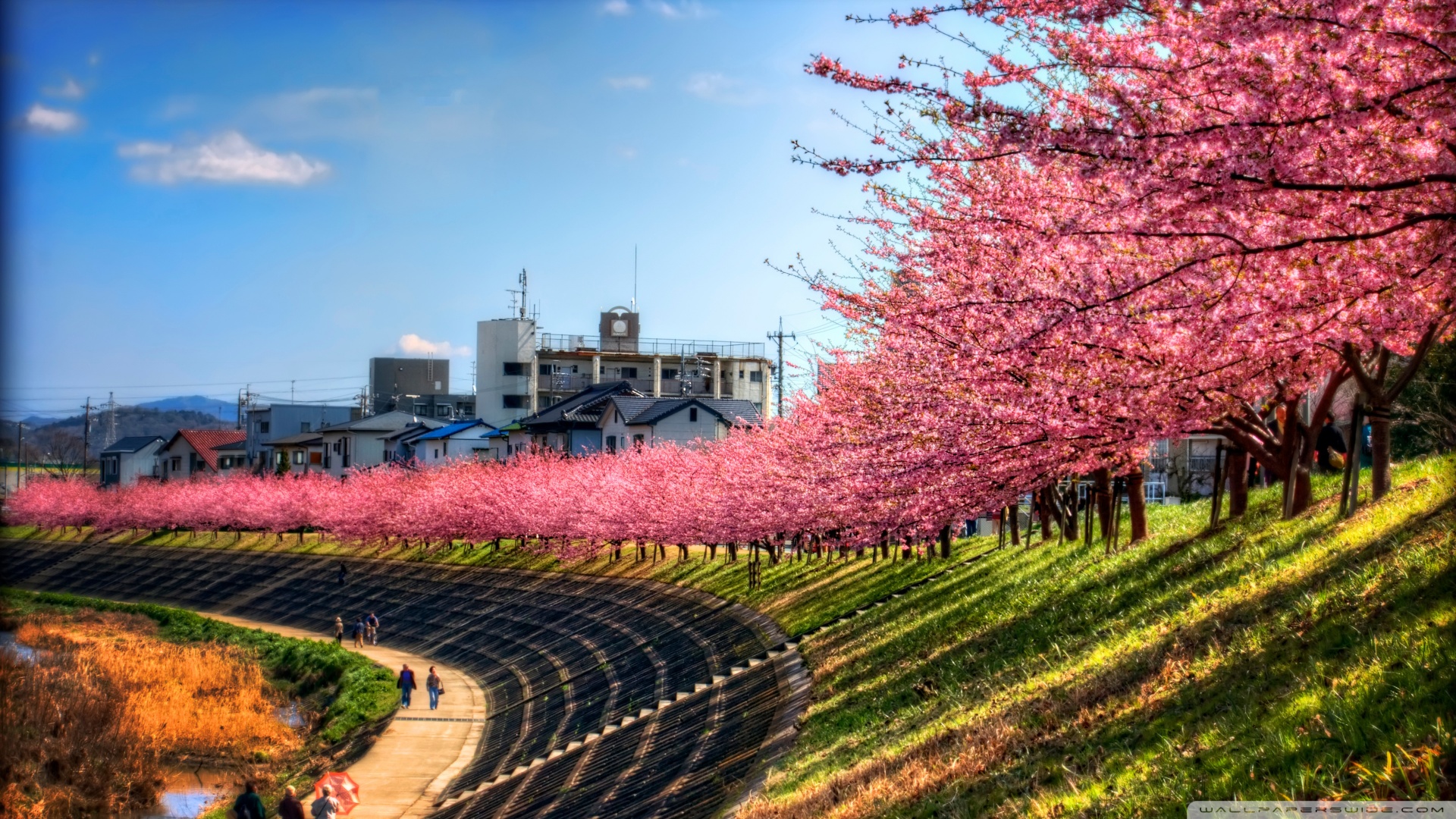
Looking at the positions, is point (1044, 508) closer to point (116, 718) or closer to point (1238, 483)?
point (1238, 483)

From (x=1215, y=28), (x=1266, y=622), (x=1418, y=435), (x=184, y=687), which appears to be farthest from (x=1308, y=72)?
(x=184, y=687)

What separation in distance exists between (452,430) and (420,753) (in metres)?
51.5

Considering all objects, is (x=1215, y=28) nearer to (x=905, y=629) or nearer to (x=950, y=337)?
(x=950, y=337)

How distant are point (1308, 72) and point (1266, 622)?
4.50 m

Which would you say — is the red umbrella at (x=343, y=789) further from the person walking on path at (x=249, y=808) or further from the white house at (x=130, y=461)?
the white house at (x=130, y=461)

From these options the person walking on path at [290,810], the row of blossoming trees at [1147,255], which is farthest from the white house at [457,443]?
the row of blossoming trees at [1147,255]

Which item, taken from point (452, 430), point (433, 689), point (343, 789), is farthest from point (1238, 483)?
point (452, 430)

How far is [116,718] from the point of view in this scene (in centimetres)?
2917

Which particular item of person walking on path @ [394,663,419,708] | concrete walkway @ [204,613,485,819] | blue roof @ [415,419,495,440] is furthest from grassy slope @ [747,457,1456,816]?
blue roof @ [415,419,495,440]

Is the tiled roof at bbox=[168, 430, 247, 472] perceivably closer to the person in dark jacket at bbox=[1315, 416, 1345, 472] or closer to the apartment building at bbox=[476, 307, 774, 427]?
the apartment building at bbox=[476, 307, 774, 427]

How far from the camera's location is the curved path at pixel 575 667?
1891 cm

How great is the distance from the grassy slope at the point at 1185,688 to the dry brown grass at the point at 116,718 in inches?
739

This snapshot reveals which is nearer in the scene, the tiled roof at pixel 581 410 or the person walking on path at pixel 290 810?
the person walking on path at pixel 290 810

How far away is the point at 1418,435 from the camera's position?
89.5 feet
